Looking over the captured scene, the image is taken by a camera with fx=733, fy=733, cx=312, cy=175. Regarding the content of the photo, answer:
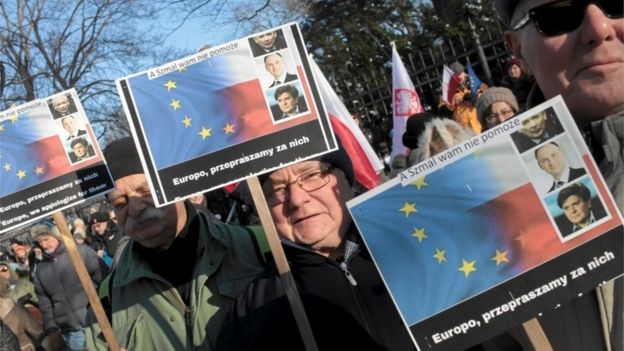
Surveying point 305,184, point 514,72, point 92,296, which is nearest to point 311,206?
point 305,184

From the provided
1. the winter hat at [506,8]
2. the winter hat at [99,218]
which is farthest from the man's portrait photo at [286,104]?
Result: the winter hat at [99,218]

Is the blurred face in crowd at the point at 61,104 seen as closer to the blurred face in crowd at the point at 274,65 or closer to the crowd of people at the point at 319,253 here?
the crowd of people at the point at 319,253

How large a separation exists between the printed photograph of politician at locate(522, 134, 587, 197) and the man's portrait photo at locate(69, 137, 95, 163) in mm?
2355

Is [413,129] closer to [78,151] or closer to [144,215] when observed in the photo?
[144,215]

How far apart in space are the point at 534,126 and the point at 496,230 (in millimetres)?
280

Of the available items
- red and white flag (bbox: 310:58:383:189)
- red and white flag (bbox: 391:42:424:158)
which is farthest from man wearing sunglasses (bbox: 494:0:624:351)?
red and white flag (bbox: 391:42:424:158)

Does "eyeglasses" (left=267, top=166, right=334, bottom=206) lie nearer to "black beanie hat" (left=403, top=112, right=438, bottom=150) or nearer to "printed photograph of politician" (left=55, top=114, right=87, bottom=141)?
"printed photograph of politician" (left=55, top=114, right=87, bottom=141)

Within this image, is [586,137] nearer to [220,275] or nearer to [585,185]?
[585,185]

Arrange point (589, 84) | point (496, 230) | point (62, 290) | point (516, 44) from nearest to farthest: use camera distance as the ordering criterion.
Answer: point (589, 84) < point (496, 230) < point (516, 44) < point (62, 290)

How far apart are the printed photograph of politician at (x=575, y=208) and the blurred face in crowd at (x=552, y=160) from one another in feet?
0.15

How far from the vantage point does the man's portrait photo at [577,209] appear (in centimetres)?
177

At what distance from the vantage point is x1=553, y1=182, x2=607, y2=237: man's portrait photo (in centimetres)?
177

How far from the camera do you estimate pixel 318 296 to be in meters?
2.48

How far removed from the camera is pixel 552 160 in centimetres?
182
